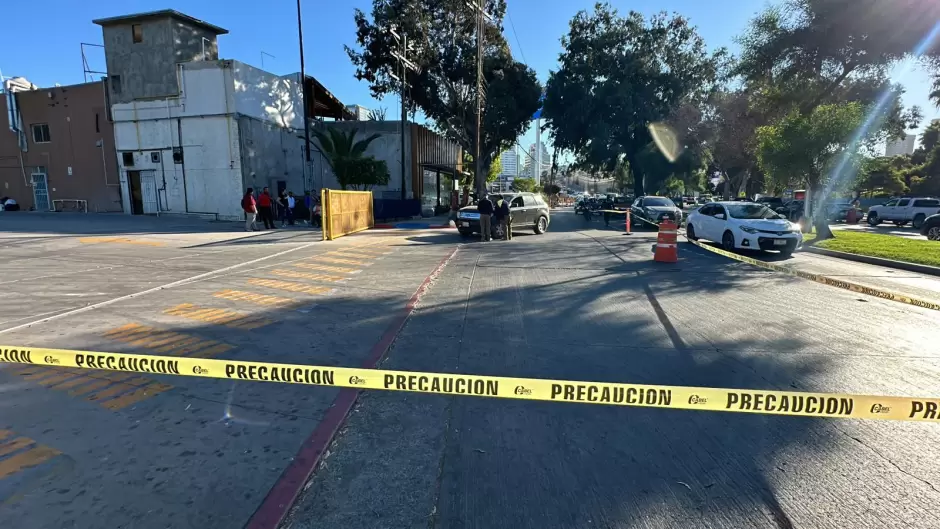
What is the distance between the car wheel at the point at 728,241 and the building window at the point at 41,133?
36.1m

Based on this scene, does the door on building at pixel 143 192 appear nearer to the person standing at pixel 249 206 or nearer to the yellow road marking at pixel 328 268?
the person standing at pixel 249 206

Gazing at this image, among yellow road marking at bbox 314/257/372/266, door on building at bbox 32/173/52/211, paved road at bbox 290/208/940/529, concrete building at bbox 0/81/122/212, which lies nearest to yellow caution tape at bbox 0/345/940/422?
paved road at bbox 290/208/940/529

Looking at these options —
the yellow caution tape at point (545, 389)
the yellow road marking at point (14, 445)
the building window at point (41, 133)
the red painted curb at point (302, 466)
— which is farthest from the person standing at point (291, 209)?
the yellow road marking at point (14, 445)

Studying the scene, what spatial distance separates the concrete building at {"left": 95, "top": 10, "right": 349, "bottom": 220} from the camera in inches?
907

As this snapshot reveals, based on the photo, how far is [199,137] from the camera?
921 inches

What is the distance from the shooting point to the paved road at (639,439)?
2.59 meters

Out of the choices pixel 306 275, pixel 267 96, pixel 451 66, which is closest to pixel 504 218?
pixel 306 275

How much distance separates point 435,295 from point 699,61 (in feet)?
122

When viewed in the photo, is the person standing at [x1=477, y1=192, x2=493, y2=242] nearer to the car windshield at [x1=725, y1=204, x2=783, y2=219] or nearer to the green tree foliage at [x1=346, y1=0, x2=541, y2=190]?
the car windshield at [x1=725, y1=204, x2=783, y2=219]

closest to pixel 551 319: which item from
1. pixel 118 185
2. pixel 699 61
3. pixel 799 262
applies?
pixel 799 262

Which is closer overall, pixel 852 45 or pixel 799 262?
pixel 799 262

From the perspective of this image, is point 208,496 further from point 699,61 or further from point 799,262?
point 699,61

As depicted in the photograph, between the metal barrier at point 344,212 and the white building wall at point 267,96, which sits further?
the white building wall at point 267,96

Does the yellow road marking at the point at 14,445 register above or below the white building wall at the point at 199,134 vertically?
below
